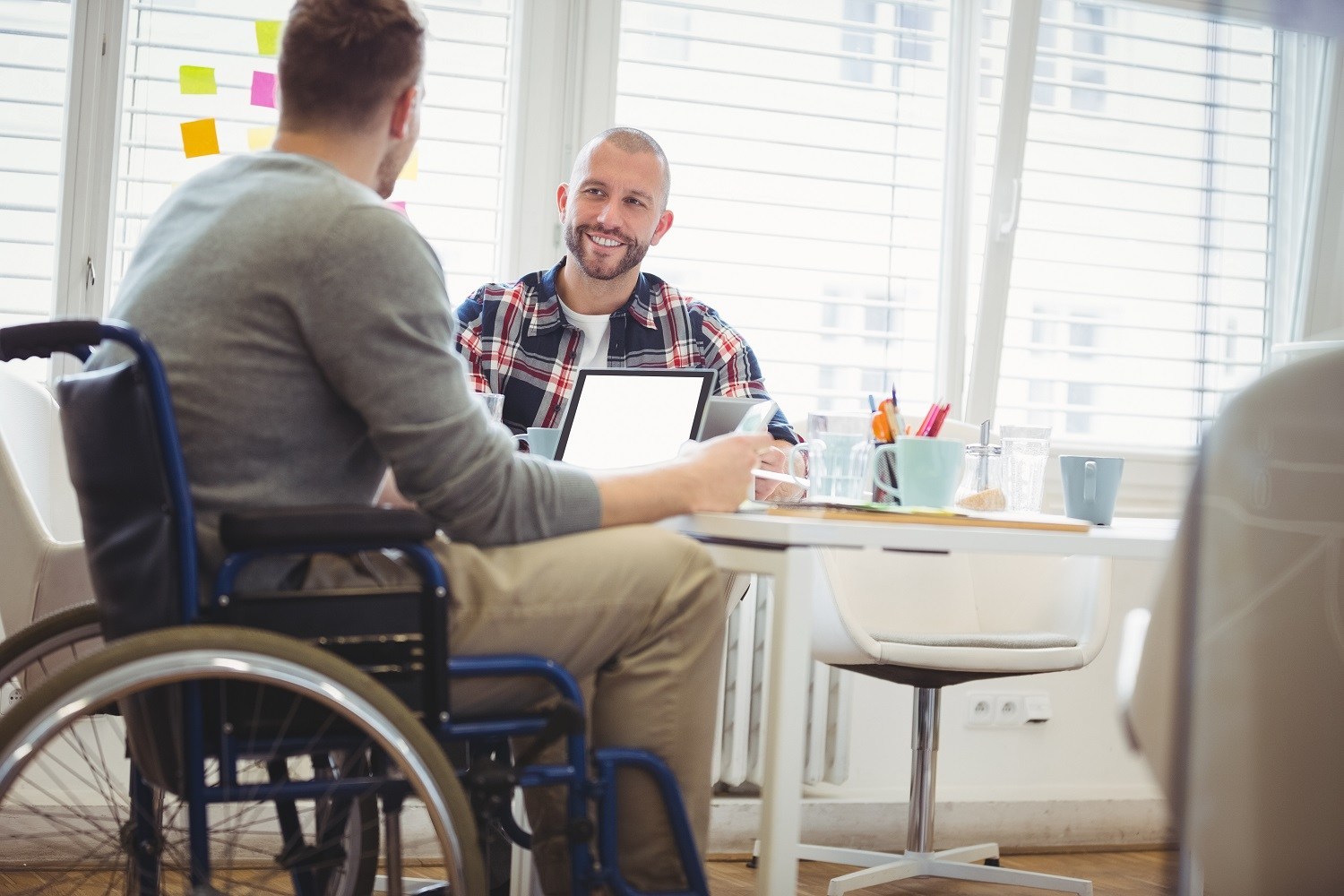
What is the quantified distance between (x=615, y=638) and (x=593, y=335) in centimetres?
128

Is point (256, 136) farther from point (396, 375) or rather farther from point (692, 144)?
point (396, 375)

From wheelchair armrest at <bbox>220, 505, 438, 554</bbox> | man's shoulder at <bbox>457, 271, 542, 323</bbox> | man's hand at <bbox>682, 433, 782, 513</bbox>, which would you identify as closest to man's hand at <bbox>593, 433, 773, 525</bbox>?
man's hand at <bbox>682, 433, 782, 513</bbox>

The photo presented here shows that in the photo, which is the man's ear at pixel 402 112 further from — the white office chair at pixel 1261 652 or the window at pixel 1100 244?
the window at pixel 1100 244

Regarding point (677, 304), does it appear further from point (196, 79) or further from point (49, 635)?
point (49, 635)

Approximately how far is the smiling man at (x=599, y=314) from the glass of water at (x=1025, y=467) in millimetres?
729

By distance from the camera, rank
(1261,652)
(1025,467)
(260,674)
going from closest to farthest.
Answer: (1261,652)
(260,674)
(1025,467)

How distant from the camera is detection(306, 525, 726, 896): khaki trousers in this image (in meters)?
1.24

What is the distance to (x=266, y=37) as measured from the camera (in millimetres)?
2660

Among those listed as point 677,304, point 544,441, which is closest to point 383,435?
point 544,441

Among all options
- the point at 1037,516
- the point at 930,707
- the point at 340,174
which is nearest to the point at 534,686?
the point at 340,174

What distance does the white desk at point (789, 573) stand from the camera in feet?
4.15

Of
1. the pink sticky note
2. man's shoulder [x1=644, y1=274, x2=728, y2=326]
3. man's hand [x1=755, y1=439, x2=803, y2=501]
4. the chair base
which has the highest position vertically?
the pink sticky note

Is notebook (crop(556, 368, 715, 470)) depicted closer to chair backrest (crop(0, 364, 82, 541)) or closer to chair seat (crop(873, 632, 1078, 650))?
chair seat (crop(873, 632, 1078, 650))

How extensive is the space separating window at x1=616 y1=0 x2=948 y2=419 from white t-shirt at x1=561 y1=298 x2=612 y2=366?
45cm
